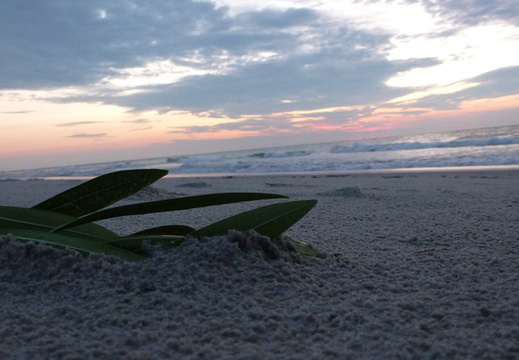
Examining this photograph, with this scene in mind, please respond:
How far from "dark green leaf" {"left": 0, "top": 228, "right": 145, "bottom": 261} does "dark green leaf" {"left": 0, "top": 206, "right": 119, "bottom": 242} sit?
54mm

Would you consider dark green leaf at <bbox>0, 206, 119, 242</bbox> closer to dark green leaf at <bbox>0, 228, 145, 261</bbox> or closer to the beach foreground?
dark green leaf at <bbox>0, 228, 145, 261</bbox>

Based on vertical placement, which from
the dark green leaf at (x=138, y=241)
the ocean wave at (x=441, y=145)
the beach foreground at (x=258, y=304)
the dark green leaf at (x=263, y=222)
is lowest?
the beach foreground at (x=258, y=304)

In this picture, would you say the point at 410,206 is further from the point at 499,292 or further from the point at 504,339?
the point at 504,339

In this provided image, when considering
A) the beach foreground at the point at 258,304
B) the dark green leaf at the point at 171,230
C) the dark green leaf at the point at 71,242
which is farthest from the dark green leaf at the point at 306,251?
the dark green leaf at the point at 71,242

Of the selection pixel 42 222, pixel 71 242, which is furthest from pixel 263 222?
pixel 42 222

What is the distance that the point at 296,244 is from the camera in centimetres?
144

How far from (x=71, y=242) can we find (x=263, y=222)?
61cm

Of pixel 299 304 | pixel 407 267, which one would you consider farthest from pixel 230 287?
pixel 407 267

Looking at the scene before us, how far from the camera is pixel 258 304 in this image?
995 mm

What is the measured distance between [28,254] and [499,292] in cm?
133

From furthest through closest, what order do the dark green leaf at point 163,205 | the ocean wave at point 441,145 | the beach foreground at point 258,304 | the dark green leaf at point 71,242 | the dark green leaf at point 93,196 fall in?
the ocean wave at point 441,145 → the dark green leaf at point 93,196 → the dark green leaf at point 163,205 → the dark green leaf at point 71,242 → the beach foreground at point 258,304

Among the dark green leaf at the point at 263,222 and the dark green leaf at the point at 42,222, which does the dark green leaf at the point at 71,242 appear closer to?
A: the dark green leaf at the point at 42,222

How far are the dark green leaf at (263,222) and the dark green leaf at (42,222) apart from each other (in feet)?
1.31

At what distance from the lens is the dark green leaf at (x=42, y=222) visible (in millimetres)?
1423
